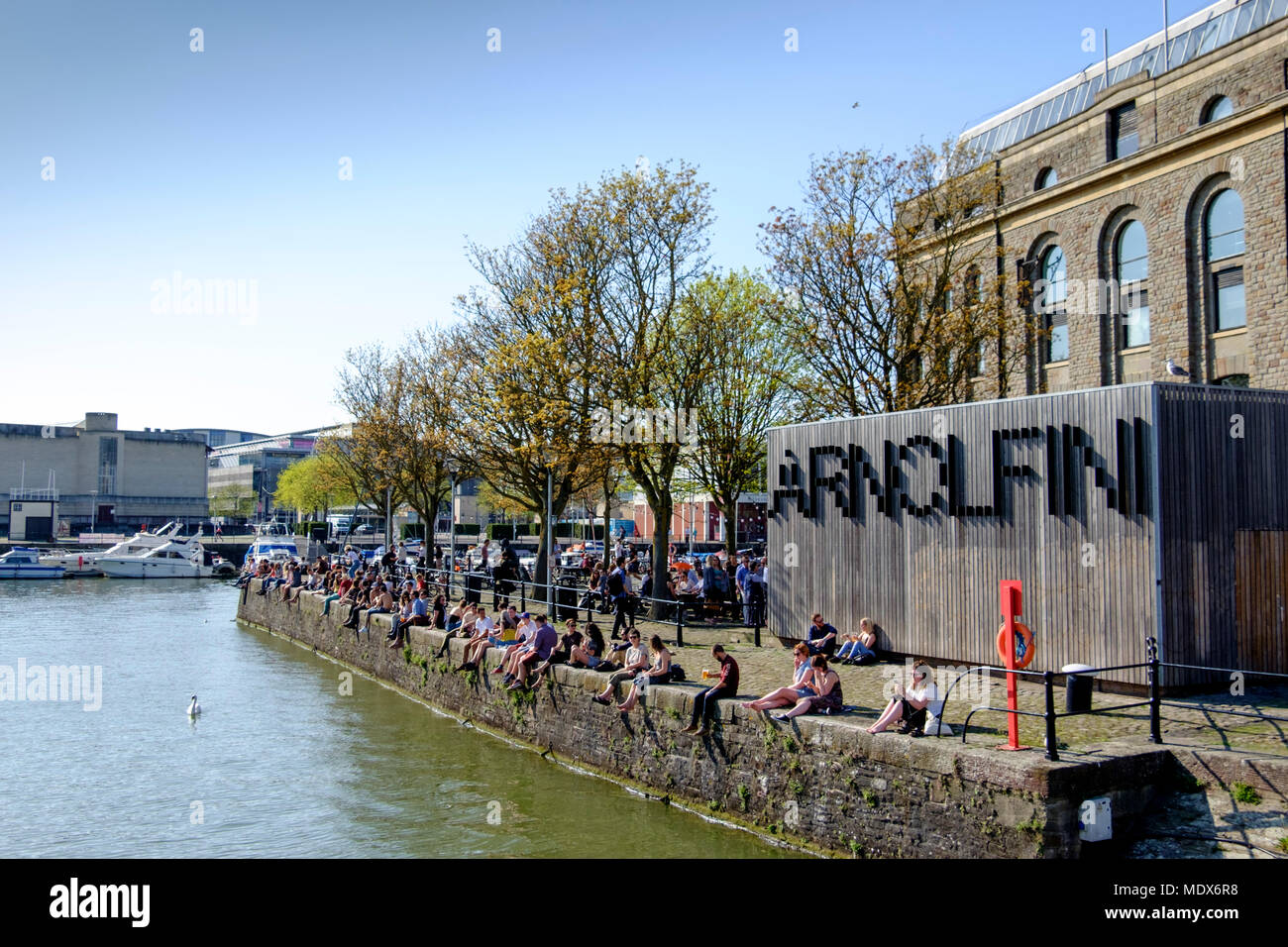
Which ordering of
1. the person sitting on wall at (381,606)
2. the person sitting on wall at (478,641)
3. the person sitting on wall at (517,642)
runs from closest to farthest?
the person sitting on wall at (517,642) < the person sitting on wall at (478,641) < the person sitting on wall at (381,606)

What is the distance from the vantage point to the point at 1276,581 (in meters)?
13.2

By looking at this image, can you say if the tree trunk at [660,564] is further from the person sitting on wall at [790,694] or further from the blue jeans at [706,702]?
the person sitting on wall at [790,694]

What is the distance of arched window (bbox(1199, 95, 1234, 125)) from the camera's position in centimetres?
3020

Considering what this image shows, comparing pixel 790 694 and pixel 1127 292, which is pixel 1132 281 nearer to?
pixel 1127 292

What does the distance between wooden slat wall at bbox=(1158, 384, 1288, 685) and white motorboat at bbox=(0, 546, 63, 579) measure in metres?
61.5

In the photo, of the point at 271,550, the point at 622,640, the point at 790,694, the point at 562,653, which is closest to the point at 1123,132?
the point at 622,640

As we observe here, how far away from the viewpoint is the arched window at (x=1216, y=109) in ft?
99.1

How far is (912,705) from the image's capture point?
37.0 ft

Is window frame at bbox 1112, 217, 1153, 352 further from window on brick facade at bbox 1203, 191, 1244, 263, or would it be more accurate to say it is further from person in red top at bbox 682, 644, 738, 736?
person in red top at bbox 682, 644, 738, 736

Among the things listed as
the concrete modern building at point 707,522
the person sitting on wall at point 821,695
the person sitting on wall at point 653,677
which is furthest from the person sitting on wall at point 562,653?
the concrete modern building at point 707,522

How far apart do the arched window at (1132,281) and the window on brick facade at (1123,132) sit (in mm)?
3184
